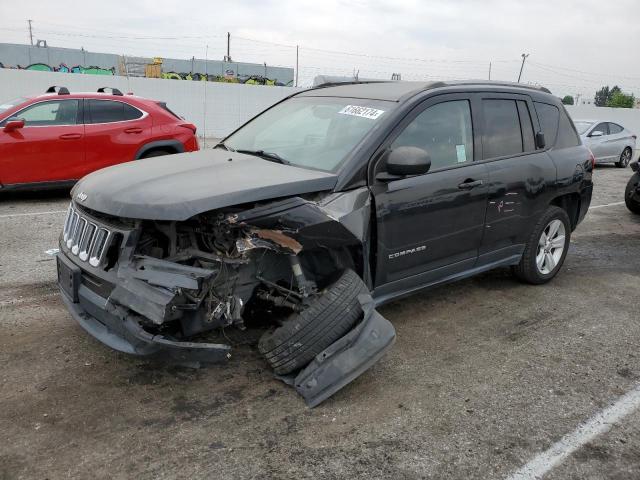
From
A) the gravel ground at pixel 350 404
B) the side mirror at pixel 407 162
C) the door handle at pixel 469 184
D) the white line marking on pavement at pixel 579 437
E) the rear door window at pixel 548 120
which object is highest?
the rear door window at pixel 548 120

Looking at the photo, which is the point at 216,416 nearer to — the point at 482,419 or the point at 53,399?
the point at 53,399

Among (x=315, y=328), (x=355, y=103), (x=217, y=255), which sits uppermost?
(x=355, y=103)

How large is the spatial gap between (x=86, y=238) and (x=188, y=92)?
721 inches

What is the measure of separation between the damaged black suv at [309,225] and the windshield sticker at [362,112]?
1 cm

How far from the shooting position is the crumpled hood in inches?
116

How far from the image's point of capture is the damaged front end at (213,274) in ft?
9.78

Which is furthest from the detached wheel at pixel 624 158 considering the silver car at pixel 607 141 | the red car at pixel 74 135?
the red car at pixel 74 135

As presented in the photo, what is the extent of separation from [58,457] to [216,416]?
2.61ft

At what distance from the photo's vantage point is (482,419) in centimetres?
310

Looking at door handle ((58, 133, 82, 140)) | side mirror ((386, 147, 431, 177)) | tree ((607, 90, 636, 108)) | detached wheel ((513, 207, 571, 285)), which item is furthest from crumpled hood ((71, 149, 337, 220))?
tree ((607, 90, 636, 108))

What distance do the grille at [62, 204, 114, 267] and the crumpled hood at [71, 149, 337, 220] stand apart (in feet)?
0.38

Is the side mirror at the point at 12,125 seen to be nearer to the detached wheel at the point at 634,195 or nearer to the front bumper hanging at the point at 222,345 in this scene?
the front bumper hanging at the point at 222,345

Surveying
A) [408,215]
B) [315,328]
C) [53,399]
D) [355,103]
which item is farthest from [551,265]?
[53,399]

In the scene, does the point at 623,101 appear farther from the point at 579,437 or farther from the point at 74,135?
the point at 579,437
